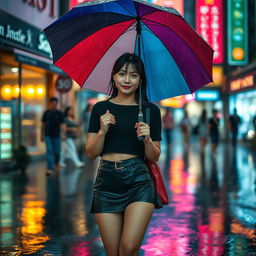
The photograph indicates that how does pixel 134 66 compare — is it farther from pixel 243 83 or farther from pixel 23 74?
pixel 243 83

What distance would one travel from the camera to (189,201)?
28.9 ft

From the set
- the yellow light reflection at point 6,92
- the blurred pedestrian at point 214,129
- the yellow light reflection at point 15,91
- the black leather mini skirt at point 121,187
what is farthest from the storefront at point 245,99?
the black leather mini skirt at point 121,187

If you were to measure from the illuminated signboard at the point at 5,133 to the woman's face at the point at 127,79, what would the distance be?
10.8m

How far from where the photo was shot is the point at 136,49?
A: 4.45 meters

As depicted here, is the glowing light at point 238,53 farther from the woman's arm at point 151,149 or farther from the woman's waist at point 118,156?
the woman's waist at point 118,156

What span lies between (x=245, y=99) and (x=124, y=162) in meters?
27.5

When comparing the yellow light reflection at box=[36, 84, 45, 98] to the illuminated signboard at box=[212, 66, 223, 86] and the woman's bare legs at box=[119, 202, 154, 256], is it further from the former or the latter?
the illuminated signboard at box=[212, 66, 223, 86]

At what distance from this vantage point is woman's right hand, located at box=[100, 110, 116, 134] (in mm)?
3678

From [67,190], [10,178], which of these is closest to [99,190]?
[67,190]

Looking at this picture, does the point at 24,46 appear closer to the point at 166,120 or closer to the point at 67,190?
the point at 67,190

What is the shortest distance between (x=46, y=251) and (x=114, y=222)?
2.04 m

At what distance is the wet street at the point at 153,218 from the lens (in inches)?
223

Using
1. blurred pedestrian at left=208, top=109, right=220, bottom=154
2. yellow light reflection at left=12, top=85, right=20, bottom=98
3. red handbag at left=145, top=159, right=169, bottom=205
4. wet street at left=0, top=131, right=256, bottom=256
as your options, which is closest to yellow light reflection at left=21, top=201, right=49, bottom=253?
wet street at left=0, top=131, right=256, bottom=256

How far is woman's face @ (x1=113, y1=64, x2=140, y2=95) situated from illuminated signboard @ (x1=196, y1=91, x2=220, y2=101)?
3361 centimetres
